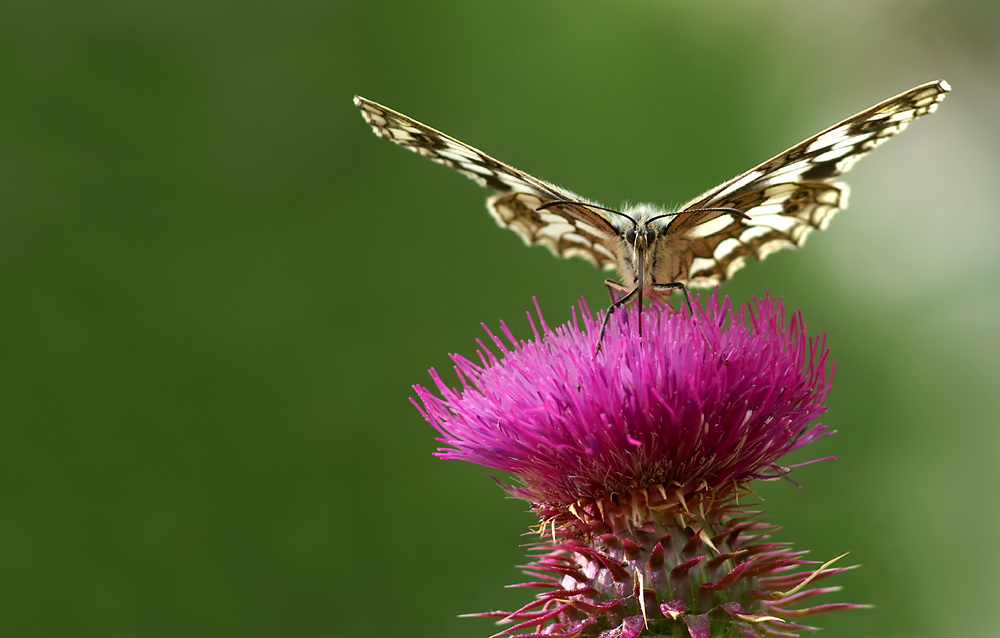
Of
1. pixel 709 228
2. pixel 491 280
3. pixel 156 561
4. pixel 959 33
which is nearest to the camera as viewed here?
pixel 709 228

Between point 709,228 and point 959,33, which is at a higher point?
point 959,33

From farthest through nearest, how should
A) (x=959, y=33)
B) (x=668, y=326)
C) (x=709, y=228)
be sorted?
1. (x=959, y=33)
2. (x=709, y=228)
3. (x=668, y=326)

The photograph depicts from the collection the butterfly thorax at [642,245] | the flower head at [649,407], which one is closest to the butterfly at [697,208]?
the butterfly thorax at [642,245]

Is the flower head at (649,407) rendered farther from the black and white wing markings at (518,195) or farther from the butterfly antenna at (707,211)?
the black and white wing markings at (518,195)

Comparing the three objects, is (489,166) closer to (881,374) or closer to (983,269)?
(881,374)

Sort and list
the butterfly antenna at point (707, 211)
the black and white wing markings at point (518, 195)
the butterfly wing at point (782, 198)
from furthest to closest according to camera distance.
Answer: the black and white wing markings at point (518, 195), the butterfly antenna at point (707, 211), the butterfly wing at point (782, 198)

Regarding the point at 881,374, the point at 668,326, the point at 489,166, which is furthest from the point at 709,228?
the point at 881,374

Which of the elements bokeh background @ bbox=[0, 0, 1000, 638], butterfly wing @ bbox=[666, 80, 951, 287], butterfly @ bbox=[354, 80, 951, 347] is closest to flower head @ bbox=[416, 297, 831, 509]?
butterfly @ bbox=[354, 80, 951, 347]

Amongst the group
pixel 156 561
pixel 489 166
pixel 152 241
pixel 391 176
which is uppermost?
pixel 391 176
